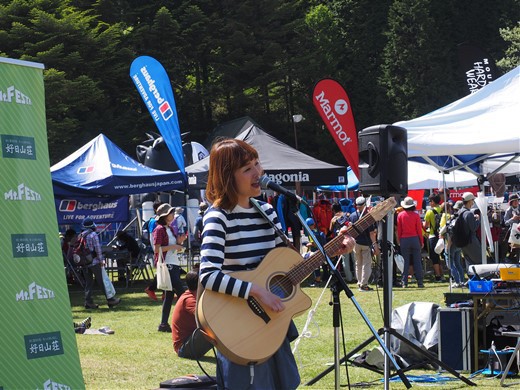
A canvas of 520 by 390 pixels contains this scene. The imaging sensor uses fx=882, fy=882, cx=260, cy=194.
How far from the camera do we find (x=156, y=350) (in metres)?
10.5

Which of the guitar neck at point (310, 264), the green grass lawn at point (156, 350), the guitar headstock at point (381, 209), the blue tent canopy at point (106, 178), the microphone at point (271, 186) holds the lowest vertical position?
the green grass lawn at point (156, 350)

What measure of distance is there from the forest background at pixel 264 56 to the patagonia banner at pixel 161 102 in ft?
85.4

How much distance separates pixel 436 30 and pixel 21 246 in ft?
165

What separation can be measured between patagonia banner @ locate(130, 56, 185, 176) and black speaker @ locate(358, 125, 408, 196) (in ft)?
29.5

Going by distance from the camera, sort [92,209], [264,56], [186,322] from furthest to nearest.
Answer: [264,56] < [92,209] < [186,322]

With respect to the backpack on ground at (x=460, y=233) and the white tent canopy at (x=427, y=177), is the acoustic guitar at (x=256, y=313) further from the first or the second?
the white tent canopy at (x=427, y=177)

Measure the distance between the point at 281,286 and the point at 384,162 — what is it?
289cm

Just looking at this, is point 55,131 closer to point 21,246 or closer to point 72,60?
point 72,60

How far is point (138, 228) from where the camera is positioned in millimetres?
25438

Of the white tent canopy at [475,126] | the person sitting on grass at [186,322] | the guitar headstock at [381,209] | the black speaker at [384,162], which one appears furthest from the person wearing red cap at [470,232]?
the guitar headstock at [381,209]

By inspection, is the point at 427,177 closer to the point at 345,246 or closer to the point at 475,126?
the point at 475,126

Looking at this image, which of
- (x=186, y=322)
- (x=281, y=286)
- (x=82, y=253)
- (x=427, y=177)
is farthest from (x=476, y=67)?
(x=281, y=286)

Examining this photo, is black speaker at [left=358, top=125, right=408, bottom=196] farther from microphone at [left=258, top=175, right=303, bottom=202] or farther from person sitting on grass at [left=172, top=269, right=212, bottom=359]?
microphone at [left=258, top=175, right=303, bottom=202]

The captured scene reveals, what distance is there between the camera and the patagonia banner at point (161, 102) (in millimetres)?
16234
